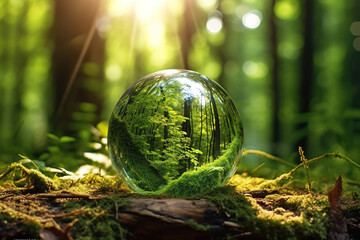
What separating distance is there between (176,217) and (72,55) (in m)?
5.96

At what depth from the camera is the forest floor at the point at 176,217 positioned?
188 cm

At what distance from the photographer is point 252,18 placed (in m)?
23.4

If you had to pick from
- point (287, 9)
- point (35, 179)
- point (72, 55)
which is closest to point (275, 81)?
point (287, 9)

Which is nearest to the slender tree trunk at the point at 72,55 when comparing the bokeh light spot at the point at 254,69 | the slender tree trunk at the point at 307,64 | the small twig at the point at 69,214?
the small twig at the point at 69,214

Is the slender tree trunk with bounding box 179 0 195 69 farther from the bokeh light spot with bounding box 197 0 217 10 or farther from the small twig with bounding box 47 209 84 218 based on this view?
the small twig with bounding box 47 209 84 218

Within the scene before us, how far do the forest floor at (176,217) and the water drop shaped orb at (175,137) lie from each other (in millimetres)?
344

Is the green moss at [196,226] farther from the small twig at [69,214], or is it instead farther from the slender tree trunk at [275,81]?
the slender tree trunk at [275,81]

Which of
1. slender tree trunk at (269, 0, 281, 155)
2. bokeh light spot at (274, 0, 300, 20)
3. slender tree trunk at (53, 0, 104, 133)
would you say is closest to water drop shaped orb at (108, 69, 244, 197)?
slender tree trunk at (53, 0, 104, 133)

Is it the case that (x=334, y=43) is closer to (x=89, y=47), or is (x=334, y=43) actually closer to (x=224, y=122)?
(x=89, y=47)

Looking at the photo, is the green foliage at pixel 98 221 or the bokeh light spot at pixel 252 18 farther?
the bokeh light spot at pixel 252 18

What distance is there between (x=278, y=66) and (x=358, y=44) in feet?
33.6

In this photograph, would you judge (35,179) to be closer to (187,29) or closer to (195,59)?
(187,29)

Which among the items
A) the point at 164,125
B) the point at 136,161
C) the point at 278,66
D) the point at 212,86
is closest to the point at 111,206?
the point at 136,161

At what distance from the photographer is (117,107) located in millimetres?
2902
